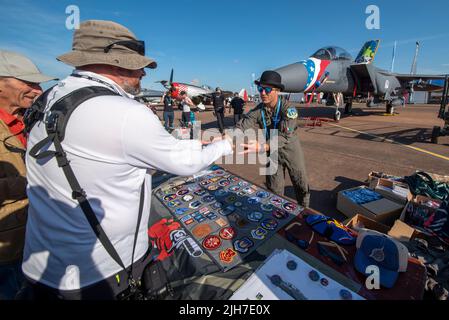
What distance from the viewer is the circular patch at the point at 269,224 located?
1.82 metres

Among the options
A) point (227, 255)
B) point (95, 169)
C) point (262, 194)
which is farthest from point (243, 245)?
point (95, 169)

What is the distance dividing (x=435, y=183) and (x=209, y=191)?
3.56m

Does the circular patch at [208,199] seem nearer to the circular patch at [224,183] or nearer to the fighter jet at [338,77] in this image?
the circular patch at [224,183]

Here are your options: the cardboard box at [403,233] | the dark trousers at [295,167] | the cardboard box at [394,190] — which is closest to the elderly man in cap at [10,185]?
the dark trousers at [295,167]

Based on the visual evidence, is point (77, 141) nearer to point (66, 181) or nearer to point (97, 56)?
point (66, 181)

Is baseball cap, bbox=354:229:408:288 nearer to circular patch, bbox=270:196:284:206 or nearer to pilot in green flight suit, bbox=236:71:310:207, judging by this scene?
circular patch, bbox=270:196:284:206

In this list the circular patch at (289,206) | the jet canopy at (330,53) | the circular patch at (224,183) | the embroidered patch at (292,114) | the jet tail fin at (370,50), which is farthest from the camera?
the jet tail fin at (370,50)

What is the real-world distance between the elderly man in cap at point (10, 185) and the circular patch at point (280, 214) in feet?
6.56

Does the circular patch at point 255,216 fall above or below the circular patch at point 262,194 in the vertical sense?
below

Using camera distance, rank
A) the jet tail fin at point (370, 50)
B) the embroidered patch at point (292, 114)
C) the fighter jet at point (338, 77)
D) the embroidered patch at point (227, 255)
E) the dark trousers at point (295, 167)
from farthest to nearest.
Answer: the jet tail fin at point (370, 50)
the fighter jet at point (338, 77)
the dark trousers at point (295, 167)
the embroidered patch at point (292, 114)
the embroidered patch at point (227, 255)

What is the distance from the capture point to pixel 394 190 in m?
3.26

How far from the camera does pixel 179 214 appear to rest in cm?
210
